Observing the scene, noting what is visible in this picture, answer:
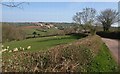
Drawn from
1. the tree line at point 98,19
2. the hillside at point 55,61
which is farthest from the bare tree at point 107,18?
the hillside at point 55,61

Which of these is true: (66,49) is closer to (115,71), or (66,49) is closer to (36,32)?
(115,71)

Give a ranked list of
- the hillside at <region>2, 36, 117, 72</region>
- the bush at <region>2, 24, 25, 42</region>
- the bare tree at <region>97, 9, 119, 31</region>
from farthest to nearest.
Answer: the bare tree at <region>97, 9, 119, 31</region>, the bush at <region>2, 24, 25, 42</region>, the hillside at <region>2, 36, 117, 72</region>

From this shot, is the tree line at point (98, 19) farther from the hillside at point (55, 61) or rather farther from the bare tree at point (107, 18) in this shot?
the hillside at point (55, 61)

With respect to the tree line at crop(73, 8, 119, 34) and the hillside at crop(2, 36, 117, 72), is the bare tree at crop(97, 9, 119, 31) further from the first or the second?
the hillside at crop(2, 36, 117, 72)

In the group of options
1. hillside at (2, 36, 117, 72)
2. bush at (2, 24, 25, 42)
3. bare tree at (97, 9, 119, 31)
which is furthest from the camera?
bare tree at (97, 9, 119, 31)

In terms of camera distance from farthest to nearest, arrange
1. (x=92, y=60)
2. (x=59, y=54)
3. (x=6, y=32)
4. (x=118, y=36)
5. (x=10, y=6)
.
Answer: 1. (x=118, y=36)
2. (x=6, y=32)
3. (x=92, y=60)
4. (x=59, y=54)
5. (x=10, y=6)

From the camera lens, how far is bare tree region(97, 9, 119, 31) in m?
61.3

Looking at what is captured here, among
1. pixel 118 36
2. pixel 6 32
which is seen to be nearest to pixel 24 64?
pixel 6 32

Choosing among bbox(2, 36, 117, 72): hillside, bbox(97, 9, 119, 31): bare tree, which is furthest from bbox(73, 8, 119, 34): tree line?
bbox(2, 36, 117, 72): hillside

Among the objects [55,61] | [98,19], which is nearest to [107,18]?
[98,19]

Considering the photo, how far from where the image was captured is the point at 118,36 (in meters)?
46.9

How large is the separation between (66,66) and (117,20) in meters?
54.4

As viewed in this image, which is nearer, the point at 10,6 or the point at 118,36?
the point at 10,6

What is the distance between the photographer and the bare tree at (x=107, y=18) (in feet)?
201
